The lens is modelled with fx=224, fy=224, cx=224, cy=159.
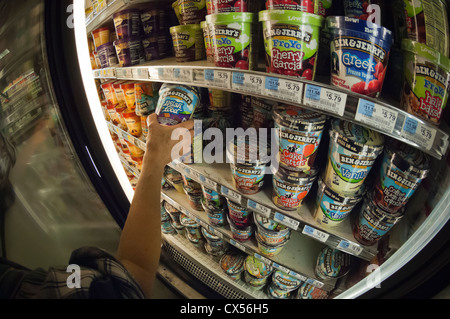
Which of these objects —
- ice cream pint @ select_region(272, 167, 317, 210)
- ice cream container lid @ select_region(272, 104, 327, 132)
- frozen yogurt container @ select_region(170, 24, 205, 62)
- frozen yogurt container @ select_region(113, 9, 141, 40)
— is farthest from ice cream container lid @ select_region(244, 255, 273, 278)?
frozen yogurt container @ select_region(113, 9, 141, 40)

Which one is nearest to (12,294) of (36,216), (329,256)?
(36,216)

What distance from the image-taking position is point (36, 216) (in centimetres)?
94

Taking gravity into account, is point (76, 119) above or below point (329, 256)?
above

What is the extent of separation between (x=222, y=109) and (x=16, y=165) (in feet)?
2.93

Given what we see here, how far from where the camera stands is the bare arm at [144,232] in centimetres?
73

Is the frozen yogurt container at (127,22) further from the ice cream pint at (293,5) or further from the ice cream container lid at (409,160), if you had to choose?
the ice cream container lid at (409,160)

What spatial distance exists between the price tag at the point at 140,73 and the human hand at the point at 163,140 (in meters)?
0.24

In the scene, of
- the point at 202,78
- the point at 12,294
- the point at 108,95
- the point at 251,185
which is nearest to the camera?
the point at 12,294

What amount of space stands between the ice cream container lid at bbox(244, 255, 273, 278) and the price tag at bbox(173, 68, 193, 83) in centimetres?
108

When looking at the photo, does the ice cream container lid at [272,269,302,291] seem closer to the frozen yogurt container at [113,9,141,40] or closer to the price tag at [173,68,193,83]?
the price tag at [173,68,193,83]

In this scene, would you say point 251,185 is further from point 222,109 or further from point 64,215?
point 64,215

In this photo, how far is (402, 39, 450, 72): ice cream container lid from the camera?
1.65 feet

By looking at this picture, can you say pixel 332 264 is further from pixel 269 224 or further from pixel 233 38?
pixel 233 38

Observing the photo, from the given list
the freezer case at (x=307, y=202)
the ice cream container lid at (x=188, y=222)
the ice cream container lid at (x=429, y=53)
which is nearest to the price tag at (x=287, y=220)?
the freezer case at (x=307, y=202)
